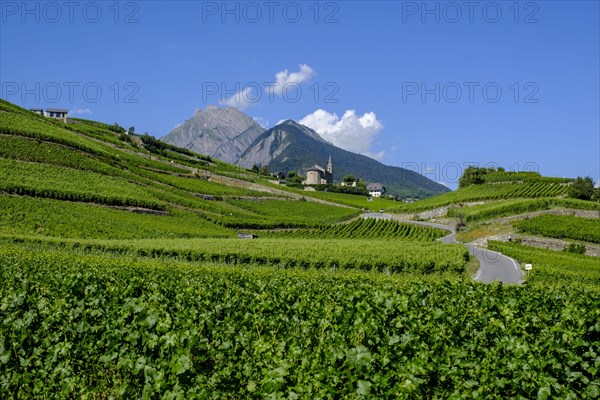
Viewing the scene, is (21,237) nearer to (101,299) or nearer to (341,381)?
(101,299)

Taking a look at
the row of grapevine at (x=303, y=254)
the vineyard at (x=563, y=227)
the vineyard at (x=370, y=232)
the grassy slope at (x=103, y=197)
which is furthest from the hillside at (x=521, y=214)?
the grassy slope at (x=103, y=197)

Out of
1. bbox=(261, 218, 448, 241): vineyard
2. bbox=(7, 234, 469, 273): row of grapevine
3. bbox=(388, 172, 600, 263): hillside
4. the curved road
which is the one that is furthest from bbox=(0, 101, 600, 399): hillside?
bbox=(261, 218, 448, 241): vineyard

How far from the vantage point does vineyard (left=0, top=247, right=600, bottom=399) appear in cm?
734

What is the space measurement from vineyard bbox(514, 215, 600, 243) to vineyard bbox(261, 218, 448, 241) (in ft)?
44.3

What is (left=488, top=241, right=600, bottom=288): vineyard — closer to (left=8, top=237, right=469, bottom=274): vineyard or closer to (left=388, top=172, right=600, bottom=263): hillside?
(left=388, top=172, right=600, bottom=263): hillside

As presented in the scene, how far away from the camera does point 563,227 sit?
61.0 m

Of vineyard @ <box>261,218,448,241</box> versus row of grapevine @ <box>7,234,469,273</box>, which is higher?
vineyard @ <box>261,218,448,241</box>

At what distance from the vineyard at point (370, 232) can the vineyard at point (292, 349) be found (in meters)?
59.9

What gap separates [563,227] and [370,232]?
2915 cm

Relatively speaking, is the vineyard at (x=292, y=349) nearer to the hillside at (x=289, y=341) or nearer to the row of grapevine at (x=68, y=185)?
the hillside at (x=289, y=341)

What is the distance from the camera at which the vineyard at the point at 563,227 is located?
5816 centimetres

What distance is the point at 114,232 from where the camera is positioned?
55.0 m

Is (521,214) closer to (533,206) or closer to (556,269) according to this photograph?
(533,206)

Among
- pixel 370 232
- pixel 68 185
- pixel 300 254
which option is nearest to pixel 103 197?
pixel 68 185
